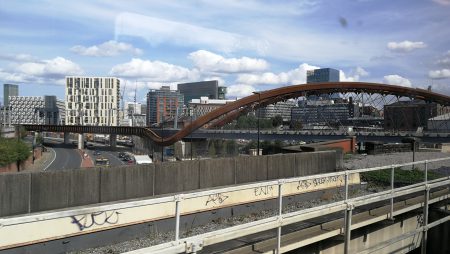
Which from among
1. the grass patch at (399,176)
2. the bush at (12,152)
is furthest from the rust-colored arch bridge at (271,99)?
the grass patch at (399,176)

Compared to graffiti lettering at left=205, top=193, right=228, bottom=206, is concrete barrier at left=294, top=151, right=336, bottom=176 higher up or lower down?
higher up

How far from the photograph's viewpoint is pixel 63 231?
9.35m

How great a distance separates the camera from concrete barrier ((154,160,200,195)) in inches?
526

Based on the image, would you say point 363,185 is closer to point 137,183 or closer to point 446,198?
point 446,198

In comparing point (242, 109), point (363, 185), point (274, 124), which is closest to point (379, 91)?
point (274, 124)

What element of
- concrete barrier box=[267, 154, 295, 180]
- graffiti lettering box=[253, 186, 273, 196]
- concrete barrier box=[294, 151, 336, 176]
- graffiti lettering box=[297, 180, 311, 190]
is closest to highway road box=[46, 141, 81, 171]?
concrete barrier box=[294, 151, 336, 176]

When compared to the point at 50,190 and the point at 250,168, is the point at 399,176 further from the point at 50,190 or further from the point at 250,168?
the point at 50,190

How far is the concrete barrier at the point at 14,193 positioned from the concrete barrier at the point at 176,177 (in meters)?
3.90

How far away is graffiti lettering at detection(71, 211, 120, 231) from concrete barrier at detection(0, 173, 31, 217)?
4.57 feet

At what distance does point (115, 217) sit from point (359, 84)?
133 metres

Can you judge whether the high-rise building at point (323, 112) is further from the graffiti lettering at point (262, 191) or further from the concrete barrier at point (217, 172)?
the graffiti lettering at point (262, 191)

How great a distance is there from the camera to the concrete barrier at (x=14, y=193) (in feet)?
32.2

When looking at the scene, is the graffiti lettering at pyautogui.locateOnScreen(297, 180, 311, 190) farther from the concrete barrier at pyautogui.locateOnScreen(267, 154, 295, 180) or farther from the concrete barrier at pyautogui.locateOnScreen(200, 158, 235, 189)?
the concrete barrier at pyautogui.locateOnScreen(200, 158, 235, 189)

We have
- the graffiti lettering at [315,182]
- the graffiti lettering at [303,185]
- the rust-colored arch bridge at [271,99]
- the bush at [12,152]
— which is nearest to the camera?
the graffiti lettering at [303,185]
